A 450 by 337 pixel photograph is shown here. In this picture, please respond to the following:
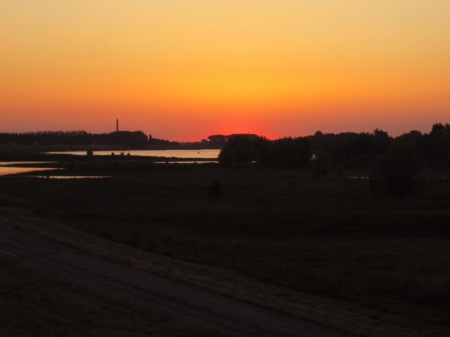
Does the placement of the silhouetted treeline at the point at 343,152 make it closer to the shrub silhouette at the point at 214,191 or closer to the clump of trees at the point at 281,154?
the clump of trees at the point at 281,154

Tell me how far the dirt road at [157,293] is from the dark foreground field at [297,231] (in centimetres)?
464

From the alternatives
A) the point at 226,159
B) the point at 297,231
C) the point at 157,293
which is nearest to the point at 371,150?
the point at 226,159

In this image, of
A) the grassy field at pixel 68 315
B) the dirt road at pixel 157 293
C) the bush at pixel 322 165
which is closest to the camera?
the grassy field at pixel 68 315

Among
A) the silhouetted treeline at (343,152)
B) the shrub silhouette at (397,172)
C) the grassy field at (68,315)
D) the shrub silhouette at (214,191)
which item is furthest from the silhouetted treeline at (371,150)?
the grassy field at (68,315)

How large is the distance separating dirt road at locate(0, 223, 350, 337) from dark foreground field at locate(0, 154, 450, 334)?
464cm

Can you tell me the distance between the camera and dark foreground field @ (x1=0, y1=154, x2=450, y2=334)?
2038 cm

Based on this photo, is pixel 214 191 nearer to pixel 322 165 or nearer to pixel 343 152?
pixel 322 165

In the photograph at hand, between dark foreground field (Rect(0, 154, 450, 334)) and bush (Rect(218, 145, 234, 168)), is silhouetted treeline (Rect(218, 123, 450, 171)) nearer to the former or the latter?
bush (Rect(218, 145, 234, 168))

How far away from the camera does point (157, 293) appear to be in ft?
49.3

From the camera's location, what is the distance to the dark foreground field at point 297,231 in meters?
20.4

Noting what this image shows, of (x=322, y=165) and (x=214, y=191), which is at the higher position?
(x=322, y=165)

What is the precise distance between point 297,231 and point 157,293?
25.5m

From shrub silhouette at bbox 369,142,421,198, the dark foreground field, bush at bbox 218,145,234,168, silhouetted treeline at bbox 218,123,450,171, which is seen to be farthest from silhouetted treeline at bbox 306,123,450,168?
shrub silhouette at bbox 369,142,421,198

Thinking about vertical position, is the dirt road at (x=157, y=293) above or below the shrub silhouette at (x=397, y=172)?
below
